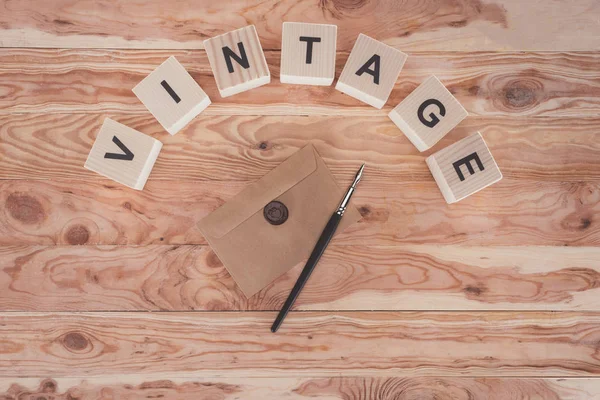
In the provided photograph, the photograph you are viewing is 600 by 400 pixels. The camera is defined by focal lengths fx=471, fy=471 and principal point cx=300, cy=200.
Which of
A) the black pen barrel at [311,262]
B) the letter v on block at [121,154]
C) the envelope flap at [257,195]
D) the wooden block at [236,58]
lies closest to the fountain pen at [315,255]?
the black pen barrel at [311,262]

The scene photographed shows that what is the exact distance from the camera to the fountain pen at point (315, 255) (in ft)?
3.26

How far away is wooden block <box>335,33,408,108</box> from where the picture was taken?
3.26 feet

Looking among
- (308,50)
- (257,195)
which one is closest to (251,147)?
(257,195)

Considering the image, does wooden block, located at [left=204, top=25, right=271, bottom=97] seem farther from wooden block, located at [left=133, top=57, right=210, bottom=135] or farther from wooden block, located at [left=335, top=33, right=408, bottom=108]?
wooden block, located at [left=335, top=33, right=408, bottom=108]

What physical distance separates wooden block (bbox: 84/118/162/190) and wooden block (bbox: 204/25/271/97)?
0.20 metres

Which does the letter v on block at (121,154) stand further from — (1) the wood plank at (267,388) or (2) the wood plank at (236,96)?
(1) the wood plank at (267,388)

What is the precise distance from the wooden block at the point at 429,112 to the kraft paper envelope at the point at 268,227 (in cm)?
22

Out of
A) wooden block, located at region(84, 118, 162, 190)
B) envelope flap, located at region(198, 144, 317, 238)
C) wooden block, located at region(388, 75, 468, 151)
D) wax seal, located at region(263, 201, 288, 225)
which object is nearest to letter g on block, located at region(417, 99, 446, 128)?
wooden block, located at region(388, 75, 468, 151)

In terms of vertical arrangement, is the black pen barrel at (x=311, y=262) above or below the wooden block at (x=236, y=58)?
below

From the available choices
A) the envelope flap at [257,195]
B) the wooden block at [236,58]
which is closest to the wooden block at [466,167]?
the envelope flap at [257,195]

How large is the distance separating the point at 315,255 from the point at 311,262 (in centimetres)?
2

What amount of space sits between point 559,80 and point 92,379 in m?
1.22

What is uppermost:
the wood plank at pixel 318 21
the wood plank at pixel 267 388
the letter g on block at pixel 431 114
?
the wood plank at pixel 318 21

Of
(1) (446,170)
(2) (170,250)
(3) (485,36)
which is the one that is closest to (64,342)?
(2) (170,250)
